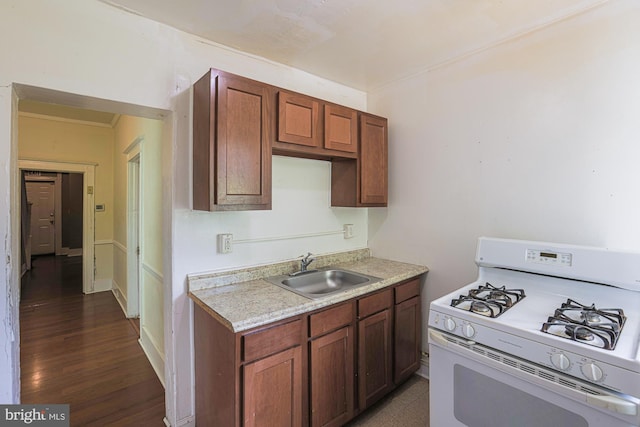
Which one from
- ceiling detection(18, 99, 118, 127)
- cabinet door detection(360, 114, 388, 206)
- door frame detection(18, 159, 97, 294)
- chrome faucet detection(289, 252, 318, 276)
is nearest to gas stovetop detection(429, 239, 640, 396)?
cabinet door detection(360, 114, 388, 206)

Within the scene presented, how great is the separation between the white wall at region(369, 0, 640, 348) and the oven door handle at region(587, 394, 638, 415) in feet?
3.06

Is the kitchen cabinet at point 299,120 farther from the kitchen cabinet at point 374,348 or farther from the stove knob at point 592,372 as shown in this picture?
the stove knob at point 592,372

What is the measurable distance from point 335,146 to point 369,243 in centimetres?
111

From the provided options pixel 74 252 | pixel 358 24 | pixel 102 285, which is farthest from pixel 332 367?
pixel 74 252

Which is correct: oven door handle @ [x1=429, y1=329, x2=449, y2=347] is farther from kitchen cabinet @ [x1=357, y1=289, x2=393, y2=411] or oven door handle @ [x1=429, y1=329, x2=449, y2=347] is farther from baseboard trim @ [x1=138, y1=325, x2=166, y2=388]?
baseboard trim @ [x1=138, y1=325, x2=166, y2=388]

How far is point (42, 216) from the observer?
25.9 feet

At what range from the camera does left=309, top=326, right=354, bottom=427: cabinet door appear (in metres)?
1.64

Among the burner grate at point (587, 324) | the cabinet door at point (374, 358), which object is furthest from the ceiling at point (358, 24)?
the cabinet door at point (374, 358)

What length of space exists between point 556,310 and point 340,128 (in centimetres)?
163

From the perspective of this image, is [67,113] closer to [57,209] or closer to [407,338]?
[407,338]

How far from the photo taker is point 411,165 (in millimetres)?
2480

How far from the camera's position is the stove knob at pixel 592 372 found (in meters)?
0.99


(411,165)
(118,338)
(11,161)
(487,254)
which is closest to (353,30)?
(411,165)

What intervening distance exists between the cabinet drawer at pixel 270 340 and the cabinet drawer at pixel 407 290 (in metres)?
0.91
